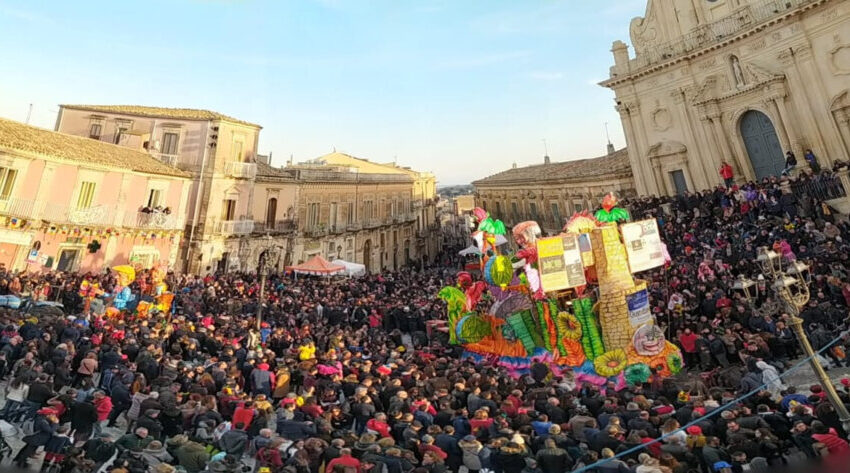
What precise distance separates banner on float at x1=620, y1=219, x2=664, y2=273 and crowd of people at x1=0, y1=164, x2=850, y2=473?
6.49ft

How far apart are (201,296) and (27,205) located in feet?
29.3

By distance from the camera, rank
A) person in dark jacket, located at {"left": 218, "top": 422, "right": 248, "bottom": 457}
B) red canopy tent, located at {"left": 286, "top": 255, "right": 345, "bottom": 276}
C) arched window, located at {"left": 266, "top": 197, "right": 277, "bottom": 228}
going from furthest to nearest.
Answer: arched window, located at {"left": 266, "top": 197, "right": 277, "bottom": 228} → red canopy tent, located at {"left": 286, "top": 255, "right": 345, "bottom": 276} → person in dark jacket, located at {"left": 218, "top": 422, "right": 248, "bottom": 457}

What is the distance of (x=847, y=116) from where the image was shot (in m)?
19.2

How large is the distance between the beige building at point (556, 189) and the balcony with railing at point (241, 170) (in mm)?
24892

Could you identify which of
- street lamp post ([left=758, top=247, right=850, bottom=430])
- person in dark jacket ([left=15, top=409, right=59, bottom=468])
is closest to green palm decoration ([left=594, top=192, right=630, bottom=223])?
street lamp post ([left=758, top=247, right=850, bottom=430])

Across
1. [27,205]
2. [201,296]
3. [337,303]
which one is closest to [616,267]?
[337,303]

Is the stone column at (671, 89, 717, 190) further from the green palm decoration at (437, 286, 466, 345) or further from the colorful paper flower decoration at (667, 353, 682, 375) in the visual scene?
the green palm decoration at (437, 286, 466, 345)

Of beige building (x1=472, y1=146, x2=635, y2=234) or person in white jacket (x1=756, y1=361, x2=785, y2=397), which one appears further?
beige building (x1=472, y1=146, x2=635, y2=234)

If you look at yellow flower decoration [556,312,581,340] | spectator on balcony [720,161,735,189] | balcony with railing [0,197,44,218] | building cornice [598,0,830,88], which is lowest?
yellow flower decoration [556,312,581,340]

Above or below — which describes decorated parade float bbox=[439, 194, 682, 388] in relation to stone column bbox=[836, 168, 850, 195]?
below

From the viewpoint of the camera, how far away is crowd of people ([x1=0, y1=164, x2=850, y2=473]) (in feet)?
19.0

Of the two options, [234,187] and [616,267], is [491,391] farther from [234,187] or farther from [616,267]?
[234,187]

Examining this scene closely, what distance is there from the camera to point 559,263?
37.0 ft

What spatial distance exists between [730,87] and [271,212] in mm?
28849
